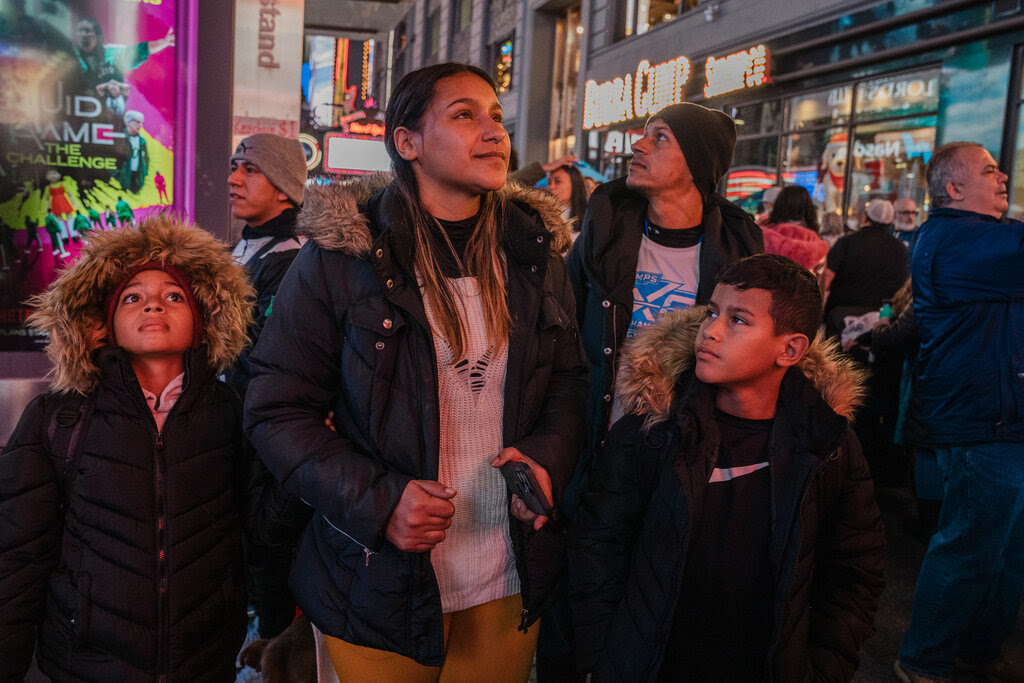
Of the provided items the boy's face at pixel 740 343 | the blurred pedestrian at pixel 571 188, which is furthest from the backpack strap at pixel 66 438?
the blurred pedestrian at pixel 571 188

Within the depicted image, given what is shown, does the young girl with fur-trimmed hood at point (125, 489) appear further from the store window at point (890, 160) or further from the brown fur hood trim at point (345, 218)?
the store window at point (890, 160)

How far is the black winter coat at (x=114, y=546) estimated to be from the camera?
2137 millimetres

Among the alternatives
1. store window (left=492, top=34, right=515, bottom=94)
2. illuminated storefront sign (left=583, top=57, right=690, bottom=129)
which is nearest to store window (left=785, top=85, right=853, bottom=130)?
illuminated storefront sign (left=583, top=57, right=690, bottom=129)

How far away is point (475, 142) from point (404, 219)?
0.83 ft

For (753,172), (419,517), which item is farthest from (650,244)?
(753,172)

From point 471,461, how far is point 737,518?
732mm

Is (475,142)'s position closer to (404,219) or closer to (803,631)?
(404,219)

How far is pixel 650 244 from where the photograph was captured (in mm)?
2857

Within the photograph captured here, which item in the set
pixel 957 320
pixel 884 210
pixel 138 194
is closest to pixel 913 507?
pixel 884 210

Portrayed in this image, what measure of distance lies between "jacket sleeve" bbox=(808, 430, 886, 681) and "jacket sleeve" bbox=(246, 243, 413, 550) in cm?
117

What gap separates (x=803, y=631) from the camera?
6.77 ft

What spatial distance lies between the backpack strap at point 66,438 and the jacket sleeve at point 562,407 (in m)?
1.24

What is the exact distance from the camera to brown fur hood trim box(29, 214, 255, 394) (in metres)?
2.25

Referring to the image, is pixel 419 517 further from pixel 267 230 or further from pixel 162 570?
pixel 267 230
